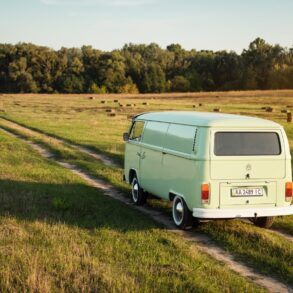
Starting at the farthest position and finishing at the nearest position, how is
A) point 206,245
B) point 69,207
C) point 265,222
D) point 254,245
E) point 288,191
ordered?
point 69,207 < point 265,222 < point 288,191 < point 206,245 < point 254,245

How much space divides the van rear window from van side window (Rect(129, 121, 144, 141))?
3.28m

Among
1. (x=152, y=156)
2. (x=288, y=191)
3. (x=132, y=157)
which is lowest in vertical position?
(x=288, y=191)

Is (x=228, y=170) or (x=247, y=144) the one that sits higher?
(x=247, y=144)

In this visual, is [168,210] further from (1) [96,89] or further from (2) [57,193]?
(1) [96,89]

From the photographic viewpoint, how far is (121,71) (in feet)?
393

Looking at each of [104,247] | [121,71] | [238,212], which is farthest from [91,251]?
[121,71]

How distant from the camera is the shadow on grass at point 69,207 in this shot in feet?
36.0

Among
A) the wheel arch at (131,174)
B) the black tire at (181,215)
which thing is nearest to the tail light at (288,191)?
the black tire at (181,215)

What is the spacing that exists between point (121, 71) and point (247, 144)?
11051cm

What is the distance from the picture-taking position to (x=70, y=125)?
3719cm

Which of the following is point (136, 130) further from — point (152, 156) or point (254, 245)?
point (254, 245)

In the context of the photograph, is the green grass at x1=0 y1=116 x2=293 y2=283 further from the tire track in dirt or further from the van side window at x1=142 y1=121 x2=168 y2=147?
the van side window at x1=142 y1=121 x2=168 y2=147

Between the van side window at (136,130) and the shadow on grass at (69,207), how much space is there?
1.63 m

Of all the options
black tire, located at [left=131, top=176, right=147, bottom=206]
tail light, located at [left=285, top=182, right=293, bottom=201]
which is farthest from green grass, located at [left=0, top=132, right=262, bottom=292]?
tail light, located at [left=285, top=182, right=293, bottom=201]
